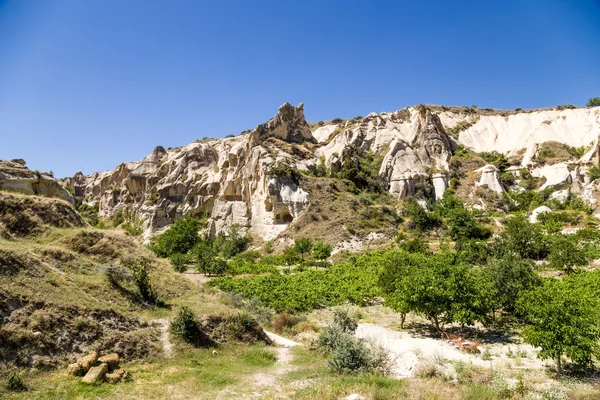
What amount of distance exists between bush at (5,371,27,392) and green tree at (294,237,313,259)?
33.9 metres

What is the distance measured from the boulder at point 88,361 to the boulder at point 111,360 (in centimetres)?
22

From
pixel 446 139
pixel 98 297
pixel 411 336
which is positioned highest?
pixel 446 139

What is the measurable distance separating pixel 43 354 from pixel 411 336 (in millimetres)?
14875

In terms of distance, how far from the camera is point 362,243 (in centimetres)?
4534

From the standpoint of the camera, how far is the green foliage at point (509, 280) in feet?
61.8

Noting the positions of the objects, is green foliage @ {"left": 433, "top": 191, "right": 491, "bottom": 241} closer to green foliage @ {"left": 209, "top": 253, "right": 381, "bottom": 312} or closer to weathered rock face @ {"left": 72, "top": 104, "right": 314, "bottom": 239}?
green foliage @ {"left": 209, "top": 253, "right": 381, "bottom": 312}

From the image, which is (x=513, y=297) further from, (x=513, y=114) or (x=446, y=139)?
(x=513, y=114)

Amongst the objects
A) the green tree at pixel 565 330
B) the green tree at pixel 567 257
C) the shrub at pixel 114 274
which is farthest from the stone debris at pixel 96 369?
the green tree at pixel 567 257

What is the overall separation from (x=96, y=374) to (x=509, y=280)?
64.5 feet

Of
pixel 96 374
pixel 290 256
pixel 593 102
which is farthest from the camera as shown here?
pixel 593 102

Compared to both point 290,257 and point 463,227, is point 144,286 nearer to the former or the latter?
point 290,257

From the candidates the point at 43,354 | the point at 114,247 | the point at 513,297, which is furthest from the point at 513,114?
the point at 43,354

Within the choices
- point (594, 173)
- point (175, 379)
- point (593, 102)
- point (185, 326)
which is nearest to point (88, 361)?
point (175, 379)

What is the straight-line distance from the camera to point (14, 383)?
9188 mm
